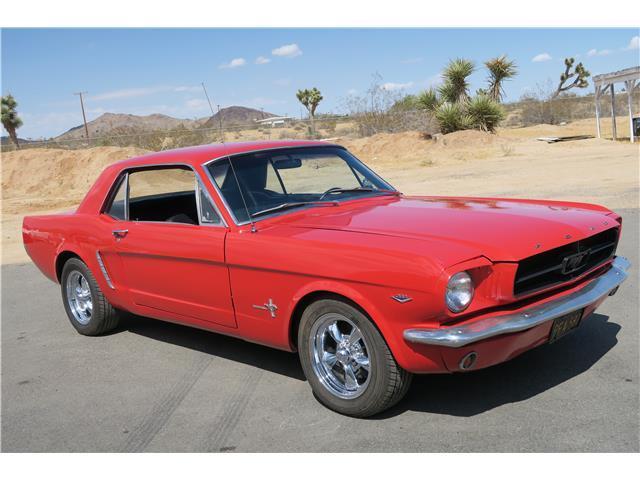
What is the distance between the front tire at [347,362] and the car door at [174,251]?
2.42 ft

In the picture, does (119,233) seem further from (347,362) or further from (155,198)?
(347,362)

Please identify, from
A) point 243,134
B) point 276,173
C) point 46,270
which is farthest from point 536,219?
point 243,134

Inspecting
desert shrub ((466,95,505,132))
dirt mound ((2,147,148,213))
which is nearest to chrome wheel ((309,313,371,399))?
dirt mound ((2,147,148,213))

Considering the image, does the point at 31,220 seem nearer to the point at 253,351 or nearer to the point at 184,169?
the point at 184,169

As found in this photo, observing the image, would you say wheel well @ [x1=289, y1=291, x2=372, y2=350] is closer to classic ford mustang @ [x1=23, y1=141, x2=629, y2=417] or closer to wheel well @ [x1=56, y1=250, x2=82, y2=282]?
classic ford mustang @ [x1=23, y1=141, x2=629, y2=417]

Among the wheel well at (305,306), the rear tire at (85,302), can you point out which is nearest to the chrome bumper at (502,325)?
the wheel well at (305,306)

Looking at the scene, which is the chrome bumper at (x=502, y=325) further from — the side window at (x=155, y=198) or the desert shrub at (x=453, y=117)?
the desert shrub at (x=453, y=117)

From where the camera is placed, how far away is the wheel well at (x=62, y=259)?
6070 millimetres

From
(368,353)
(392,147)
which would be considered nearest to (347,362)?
(368,353)

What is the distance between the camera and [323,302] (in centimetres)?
388

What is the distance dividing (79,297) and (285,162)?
95.3 inches

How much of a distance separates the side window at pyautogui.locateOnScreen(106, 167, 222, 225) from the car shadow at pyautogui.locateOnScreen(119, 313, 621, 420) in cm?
112

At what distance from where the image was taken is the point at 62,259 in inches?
245

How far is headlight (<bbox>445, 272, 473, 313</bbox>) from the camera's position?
343cm
